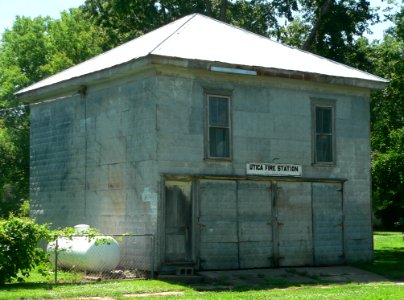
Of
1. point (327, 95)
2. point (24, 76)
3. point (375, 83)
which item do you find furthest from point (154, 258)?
point (24, 76)

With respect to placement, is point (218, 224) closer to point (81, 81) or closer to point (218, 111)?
point (218, 111)

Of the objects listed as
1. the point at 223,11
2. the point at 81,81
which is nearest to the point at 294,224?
the point at 81,81

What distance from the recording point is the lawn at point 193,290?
53.7ft

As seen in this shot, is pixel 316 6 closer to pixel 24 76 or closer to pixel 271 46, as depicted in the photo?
pixel 271 46

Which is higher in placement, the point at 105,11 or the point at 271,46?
the point at 105,11

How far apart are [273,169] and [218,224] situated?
2547mm

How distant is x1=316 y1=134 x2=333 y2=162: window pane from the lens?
23797 mm

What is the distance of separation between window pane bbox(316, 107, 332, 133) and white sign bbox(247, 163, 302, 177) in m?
1.56

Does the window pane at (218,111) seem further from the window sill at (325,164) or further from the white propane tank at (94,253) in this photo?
the white propane tank at (94,253)

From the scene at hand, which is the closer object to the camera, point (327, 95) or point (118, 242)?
point (118, 242)

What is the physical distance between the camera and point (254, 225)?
22.1m

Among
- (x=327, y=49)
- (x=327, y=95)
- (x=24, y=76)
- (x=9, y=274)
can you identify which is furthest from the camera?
(x=24, y=76)

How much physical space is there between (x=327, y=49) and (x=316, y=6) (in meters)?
2.26

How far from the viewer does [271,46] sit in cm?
2505
